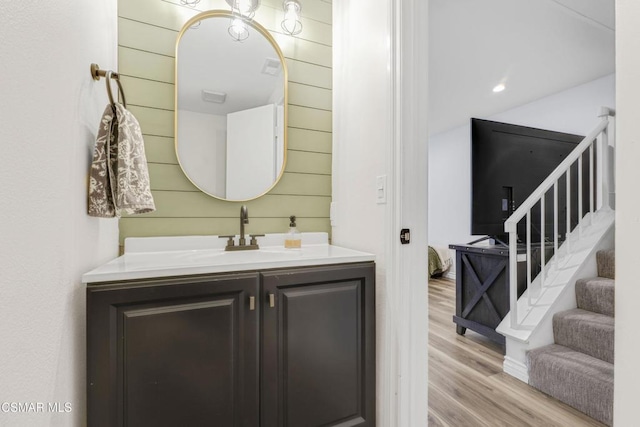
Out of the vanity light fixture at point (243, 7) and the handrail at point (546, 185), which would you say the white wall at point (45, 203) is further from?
the handrail at point (546, 185)

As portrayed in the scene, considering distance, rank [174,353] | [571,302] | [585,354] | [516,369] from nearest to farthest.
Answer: [174,353] → [585,354] → [516,369] → [571,302]

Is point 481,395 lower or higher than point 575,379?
lower

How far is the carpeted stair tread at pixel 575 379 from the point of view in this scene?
1567mm

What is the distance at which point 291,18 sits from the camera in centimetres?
172

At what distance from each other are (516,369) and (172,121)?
2.72 m

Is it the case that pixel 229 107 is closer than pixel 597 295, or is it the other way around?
pixel 229 107

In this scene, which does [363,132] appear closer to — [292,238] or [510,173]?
[292,238]

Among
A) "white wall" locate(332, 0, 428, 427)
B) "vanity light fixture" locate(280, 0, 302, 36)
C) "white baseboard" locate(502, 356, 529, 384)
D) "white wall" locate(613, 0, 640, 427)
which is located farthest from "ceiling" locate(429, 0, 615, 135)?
"white baseboard" locate(502, 356, 529, 384)

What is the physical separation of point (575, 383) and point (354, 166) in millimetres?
1811

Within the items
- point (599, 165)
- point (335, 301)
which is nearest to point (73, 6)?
point (335, 301)

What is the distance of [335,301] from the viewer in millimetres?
1231

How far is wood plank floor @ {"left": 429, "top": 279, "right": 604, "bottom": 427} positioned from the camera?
158 centimetres

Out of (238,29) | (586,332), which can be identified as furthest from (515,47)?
(238,29)

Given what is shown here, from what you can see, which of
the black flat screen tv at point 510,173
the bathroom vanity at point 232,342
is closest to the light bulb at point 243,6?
the bathroom vanity at point 232,342
